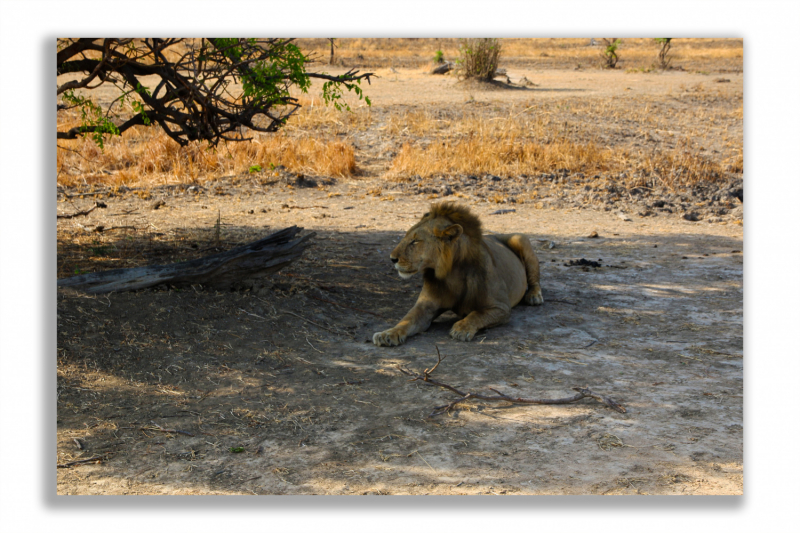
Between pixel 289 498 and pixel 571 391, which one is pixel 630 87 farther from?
pixel 289 498

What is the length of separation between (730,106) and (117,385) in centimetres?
1869

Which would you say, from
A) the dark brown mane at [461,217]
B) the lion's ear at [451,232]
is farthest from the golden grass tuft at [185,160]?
the lion's ear at [451,232]

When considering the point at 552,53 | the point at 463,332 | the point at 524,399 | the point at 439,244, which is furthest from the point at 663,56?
the point at 524,399

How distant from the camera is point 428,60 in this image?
34.3m

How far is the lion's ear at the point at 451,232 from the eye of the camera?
690 cm

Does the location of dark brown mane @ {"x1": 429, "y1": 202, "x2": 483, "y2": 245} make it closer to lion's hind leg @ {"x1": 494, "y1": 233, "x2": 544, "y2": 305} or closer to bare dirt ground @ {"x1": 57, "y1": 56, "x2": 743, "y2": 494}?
bare dirt ground @ {"x1": 57, "y1": 56, "x2": 743, "y2": 494}

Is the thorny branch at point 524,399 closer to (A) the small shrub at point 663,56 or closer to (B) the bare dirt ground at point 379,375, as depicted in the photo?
(B) the bare dirt ground at point 379,375

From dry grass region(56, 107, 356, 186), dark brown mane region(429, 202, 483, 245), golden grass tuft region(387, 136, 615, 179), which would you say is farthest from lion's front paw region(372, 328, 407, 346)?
dry grass region(56, 107, 356, 186)

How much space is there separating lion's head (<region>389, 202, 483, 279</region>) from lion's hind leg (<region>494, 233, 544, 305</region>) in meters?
1.23

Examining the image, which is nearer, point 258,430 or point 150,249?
point 258,430

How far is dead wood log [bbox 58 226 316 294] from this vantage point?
697cm

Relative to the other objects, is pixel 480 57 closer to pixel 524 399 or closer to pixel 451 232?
pixel 451 232

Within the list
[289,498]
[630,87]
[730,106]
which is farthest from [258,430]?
[630,87]

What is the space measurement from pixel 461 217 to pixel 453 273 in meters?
0.56
